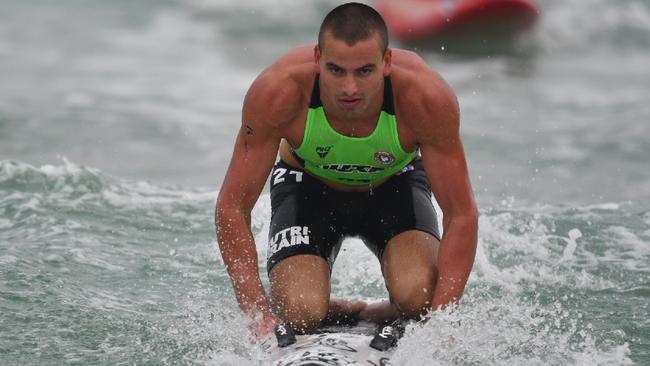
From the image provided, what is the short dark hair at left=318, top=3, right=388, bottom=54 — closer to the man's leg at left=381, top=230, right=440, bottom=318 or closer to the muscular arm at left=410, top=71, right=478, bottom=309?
the muscular arm at left=410, top=71, right=478, bottom=309

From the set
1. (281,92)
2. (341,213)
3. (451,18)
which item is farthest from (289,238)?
(451,18)

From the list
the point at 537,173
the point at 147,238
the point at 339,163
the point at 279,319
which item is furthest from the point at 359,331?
the point at 537,173

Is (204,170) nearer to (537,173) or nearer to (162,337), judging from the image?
(537,173)

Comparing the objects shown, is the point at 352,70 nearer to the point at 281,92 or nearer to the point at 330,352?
the point at 281,92

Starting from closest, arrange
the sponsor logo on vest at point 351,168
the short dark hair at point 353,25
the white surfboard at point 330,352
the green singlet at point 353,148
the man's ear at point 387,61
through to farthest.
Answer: the white surfboard at point 330,352
the short dark hair at point 353,25
the man's ear at point 387,61
the green singlet at point 353,148
the sponsor logo on vest at point 351,168

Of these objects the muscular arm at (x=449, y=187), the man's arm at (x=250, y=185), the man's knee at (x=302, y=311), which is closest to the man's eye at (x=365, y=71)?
the muscular arm at (x=449, y=187)

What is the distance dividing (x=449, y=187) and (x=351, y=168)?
2.27 ft

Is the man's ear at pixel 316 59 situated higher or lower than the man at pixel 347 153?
higher

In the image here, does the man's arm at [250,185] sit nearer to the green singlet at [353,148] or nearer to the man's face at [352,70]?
the green singlet at [353,148]

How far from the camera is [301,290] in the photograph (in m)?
6.60

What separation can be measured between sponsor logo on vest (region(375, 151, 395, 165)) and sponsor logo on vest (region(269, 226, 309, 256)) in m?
0.70

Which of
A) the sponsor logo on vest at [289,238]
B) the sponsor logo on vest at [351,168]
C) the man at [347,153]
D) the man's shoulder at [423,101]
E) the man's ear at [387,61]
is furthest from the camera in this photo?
the sponsor logo on vest at [289,238]

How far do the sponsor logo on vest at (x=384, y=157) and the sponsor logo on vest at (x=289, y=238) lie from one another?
27.5 inches

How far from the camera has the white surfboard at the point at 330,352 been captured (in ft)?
18.6
